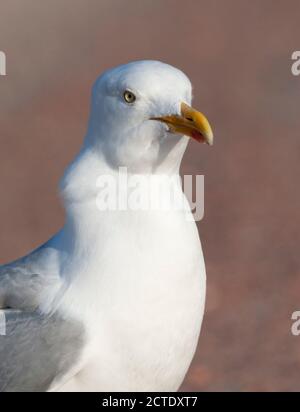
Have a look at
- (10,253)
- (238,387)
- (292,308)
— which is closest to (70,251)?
(238,387)

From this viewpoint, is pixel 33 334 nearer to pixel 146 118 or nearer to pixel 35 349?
pixel 35 349

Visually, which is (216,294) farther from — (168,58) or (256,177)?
(168,58)

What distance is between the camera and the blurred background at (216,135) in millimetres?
8336

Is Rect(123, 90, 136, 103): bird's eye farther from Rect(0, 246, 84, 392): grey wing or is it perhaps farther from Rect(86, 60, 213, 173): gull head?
Rect(0, 246, 84, 392): grey wing

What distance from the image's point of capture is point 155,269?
3.59 metres

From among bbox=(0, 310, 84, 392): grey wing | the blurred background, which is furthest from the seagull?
the blurred background

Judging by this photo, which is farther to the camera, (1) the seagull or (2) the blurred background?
(2) the blurred background

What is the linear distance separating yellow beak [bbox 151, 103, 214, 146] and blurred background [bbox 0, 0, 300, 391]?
157 inches

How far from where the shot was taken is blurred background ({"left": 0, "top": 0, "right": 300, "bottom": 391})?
27.3ft

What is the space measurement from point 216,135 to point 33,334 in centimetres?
894

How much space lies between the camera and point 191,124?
11.3ft

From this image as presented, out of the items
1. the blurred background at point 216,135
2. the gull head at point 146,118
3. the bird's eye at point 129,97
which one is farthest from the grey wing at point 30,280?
the blurred background at point 216,135

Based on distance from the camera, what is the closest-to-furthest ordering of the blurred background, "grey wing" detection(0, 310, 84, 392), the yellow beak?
the yellow beak < "grey wing" detection(0, 310, 84, 392) < the blurred background

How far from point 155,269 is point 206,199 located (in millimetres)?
7204
